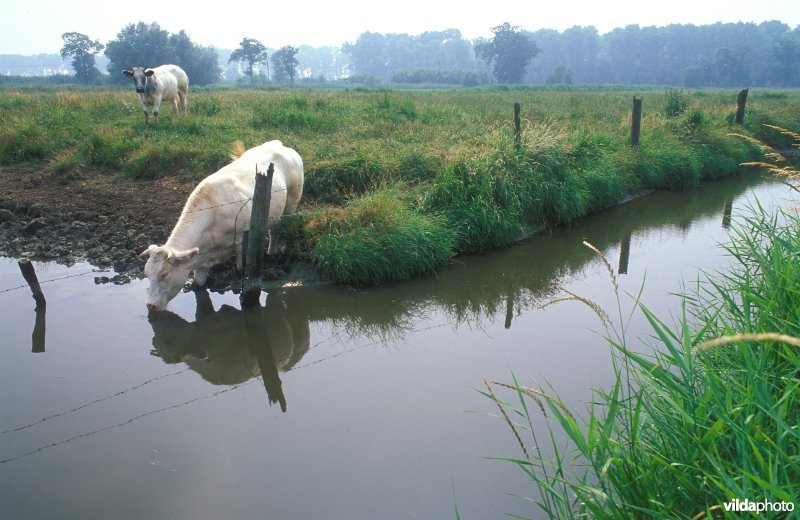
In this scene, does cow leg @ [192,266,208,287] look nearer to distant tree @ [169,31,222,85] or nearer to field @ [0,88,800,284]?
field @ [0,88,800,284]

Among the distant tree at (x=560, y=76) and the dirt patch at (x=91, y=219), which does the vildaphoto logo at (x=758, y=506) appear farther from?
the distant tree at (x=560, y=76)

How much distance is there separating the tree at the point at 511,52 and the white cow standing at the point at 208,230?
319 feet

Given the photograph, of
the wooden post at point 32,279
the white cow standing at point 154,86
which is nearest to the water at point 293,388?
the wooden post at point 32,279

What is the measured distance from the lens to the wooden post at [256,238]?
6531 millimetres

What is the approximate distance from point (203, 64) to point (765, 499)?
79715mm

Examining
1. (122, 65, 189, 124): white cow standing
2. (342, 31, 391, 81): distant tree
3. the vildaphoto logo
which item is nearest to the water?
the vildaphoto logo

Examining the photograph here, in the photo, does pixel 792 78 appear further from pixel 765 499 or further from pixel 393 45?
pixel 765 499

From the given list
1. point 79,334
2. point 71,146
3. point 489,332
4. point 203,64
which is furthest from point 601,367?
point 203,64

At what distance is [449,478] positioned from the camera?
4113 mm

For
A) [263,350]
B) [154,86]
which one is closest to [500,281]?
[263,350]

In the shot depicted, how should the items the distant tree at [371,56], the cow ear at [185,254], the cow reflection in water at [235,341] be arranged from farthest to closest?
the distant tree at [371,56] < the cow ear at [185,254] < the cow reflection in water at [235,341]

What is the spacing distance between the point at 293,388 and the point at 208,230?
106 inches

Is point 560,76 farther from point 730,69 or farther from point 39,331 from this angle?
point 39,331

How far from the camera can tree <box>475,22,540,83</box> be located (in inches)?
3841
